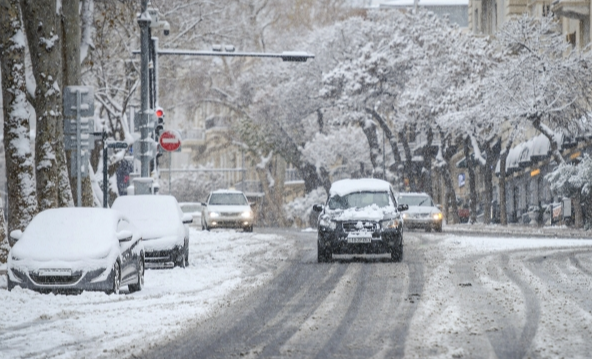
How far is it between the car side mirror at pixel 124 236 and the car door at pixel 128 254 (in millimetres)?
103

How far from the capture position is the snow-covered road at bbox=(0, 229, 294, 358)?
11.8 meters

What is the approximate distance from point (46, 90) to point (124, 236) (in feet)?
24.5

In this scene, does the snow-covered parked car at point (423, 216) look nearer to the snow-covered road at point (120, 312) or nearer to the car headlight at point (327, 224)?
the car headlight at point (327, 224)

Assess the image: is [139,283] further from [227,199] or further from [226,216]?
[227,199]

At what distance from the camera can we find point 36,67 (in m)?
24.3

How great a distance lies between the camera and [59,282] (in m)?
→ 16.6

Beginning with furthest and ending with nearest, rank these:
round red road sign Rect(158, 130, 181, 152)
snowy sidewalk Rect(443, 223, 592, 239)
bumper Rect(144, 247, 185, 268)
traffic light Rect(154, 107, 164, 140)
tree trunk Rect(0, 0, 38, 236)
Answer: snowy sidewalk Rect(443, 223, 592, 239), traffic light Rect(154, 107, 164, 140), round red road sign Rect(158, 130, 181, 152), bumper Rect(144, 247, 185, 268), tree trunk Rect(0, 0, 38, 236)

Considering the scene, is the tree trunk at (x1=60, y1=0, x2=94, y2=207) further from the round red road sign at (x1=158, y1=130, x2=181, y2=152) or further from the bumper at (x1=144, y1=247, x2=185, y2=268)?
the bumper at (x1=144, y1=247, x2=185, y2=268)

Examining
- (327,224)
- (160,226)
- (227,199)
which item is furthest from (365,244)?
(227,199)

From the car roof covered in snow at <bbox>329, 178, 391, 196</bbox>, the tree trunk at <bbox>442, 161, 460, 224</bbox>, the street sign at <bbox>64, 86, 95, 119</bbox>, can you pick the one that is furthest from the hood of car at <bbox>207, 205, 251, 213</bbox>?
the street sign at <bbox>64, 86, 95, 119</bbox>

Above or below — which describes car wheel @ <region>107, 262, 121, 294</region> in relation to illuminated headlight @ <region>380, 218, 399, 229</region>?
below

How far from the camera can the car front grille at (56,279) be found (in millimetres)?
16547

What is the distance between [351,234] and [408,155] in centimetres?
3506

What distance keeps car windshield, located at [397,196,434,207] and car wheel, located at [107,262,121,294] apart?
1138 inches
